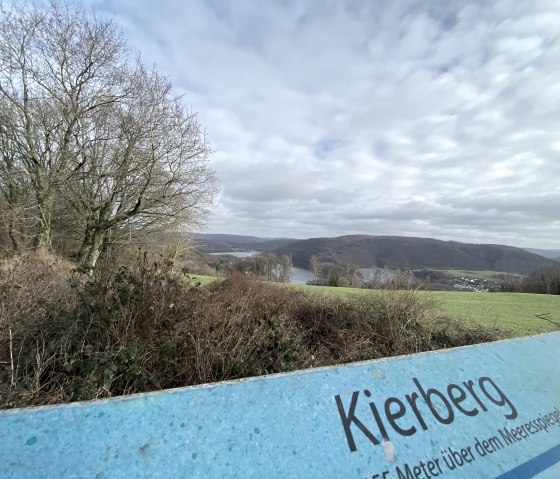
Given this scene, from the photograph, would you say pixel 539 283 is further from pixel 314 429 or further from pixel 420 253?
pixel 420 253

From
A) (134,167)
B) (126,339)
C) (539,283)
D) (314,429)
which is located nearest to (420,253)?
(539,283)

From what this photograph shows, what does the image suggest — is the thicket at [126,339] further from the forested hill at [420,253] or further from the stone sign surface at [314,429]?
the forested hill at [420,253]

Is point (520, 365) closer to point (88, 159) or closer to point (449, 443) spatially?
point (449, 443)

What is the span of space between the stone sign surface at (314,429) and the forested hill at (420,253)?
91.3 m

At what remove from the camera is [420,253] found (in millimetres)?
123688

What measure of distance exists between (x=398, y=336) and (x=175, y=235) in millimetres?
13428

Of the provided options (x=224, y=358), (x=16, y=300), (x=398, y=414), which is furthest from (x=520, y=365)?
(x=16, y=300)

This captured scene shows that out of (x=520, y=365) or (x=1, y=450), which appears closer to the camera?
(x=1, y=450)

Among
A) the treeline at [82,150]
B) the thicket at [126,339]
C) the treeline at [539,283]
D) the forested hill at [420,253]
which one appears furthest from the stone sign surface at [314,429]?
the forested hill at [420,253]

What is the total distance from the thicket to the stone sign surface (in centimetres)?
196

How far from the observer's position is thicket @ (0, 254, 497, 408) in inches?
147

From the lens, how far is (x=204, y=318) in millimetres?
5391

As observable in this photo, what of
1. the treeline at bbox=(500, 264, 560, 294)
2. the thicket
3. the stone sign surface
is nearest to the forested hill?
the treeline at bbox=(500, 264, 560, 294)

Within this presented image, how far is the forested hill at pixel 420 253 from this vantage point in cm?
10544
